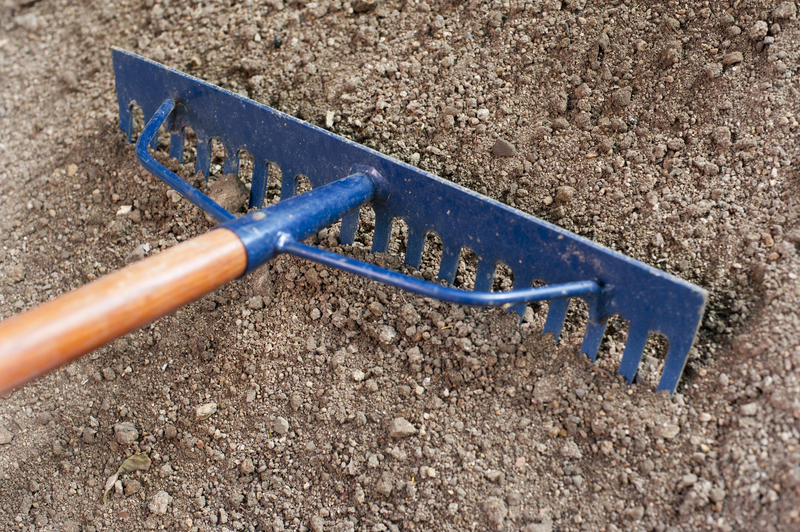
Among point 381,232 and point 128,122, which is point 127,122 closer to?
point 128,122

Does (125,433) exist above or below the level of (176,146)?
below

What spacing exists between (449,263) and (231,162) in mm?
695

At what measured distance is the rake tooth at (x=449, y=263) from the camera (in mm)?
1569

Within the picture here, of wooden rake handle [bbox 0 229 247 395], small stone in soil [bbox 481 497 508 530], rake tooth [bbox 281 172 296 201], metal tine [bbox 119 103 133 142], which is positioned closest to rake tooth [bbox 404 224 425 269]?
rake tooth [bbox 281 172 296 201]

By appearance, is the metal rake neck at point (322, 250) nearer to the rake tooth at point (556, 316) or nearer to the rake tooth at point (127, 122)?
the rake tooth at point (556, 316)

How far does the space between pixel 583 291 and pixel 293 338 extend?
665mm

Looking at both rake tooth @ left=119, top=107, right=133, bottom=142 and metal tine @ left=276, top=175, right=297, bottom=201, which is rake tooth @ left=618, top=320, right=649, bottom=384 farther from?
rake tooth @ left=119, top=107, right=133, bottom=142

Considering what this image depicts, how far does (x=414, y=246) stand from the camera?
1.63m

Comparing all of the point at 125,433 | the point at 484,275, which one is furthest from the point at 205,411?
the point at 484,275

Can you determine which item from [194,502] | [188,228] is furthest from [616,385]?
[188,228]

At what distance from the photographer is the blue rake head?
132cm

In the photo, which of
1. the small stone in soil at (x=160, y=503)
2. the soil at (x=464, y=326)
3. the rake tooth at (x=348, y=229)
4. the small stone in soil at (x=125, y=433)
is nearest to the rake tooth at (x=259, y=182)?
the soil at (x=464, y=326)

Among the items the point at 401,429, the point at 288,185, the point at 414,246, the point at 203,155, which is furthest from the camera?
the point at 203,155

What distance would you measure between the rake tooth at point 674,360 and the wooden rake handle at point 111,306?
85 cm
